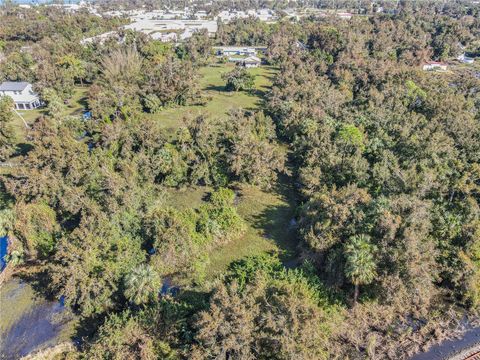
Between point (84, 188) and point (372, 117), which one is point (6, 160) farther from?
point (372, 117)

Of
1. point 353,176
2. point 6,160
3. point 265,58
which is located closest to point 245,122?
point 353,176

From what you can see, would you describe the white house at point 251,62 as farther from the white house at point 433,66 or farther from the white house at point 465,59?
the white house at point 465,59

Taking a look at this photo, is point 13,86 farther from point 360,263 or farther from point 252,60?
point 360,263

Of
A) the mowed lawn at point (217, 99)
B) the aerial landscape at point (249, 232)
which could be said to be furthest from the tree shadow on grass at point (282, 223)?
the mowed lawn at point (217, 99)

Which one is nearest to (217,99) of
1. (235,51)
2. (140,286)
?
(235,51)

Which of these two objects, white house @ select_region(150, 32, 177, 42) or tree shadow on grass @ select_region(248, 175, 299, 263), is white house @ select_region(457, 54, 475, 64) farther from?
tree shadow on grass @ select_region(248, 175, 299, 263)

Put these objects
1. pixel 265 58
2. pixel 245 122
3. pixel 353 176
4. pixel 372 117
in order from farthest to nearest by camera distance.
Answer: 1. pixel 265 58
2. pixel 372 117
3. pixel 245 122
4. pixel 353 176
